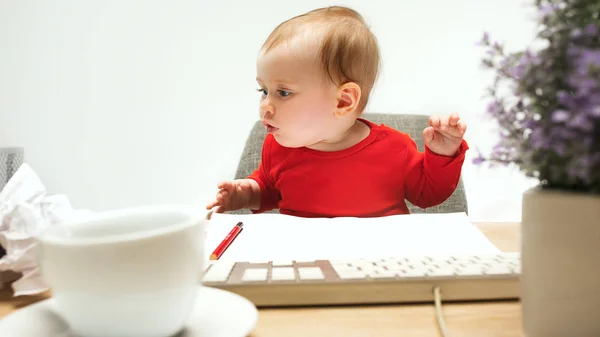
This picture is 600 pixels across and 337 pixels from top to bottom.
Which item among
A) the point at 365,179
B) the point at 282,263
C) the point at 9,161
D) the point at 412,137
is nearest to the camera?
the point at 282,263

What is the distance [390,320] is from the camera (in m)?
0.38

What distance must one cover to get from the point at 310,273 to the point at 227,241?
7.0 inches

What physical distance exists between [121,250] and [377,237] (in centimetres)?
36

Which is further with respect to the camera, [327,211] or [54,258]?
[327,211]

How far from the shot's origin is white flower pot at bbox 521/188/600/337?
27 cm

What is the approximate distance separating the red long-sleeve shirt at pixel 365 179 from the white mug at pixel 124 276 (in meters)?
0.61

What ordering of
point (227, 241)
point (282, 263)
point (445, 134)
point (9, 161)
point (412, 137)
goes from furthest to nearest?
point (9, 161), point (412, 137), point (445, 134), point (227, 241), point (282, 263)

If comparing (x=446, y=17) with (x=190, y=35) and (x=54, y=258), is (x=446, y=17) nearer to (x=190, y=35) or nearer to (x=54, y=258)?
(x=190, y=35)

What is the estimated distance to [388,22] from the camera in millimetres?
1750

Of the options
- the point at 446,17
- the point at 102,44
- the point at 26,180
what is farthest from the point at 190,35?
the point at 26,180

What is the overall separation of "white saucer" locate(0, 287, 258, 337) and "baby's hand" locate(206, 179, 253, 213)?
1.67 feet

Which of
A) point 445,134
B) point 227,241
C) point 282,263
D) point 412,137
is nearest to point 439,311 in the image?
point 282,263

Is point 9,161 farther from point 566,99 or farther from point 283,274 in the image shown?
point 566,99

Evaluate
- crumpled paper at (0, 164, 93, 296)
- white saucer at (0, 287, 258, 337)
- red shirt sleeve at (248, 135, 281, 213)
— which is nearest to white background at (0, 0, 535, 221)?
red shirt sleeve at (248, 135, 281, 213)
